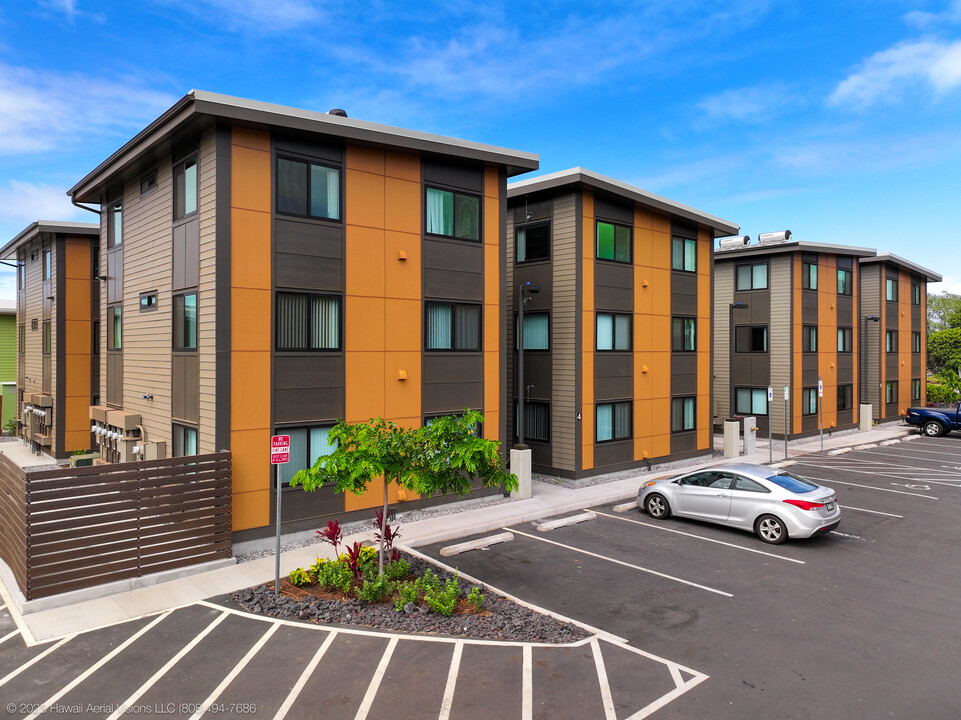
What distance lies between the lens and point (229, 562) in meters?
11.7

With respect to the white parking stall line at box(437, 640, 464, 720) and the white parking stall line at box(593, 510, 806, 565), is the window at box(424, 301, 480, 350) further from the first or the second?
the white parking stall line at box(437, 640, 464, 720)

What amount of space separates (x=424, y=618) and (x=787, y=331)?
87.1 feet

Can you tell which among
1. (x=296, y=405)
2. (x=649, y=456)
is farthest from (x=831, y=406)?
(x=296, y=405)

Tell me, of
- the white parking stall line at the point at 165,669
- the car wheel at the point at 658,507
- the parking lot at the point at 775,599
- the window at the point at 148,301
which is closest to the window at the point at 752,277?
the parking lot at the point at 775,599

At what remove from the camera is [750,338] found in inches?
1229

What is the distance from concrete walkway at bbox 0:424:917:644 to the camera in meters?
9.38

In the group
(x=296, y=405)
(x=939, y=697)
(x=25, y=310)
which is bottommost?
(x=939, y=697)

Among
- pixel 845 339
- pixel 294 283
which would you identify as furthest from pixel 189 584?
pixel 845 339

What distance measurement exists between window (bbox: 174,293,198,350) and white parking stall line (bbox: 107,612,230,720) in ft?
20.5

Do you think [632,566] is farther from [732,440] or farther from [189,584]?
[732,440]

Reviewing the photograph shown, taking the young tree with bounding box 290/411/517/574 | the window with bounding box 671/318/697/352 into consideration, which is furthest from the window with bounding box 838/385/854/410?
the young tree with bounding box 290/411/517/574

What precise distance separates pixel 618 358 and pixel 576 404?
106 inches

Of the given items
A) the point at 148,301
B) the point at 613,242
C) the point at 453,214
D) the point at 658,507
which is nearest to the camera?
the point at 148,301

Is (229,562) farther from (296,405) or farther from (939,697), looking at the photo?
(939,697)
